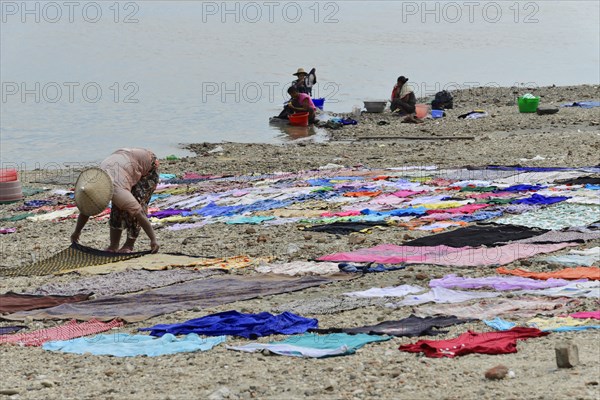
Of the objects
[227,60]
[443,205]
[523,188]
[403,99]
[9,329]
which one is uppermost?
[227,60]

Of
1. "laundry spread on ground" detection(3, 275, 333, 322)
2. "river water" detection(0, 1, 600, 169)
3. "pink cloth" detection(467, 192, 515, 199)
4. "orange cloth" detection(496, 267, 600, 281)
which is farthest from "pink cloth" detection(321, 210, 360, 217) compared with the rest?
"river water" detection(0, 1, 600, 169)

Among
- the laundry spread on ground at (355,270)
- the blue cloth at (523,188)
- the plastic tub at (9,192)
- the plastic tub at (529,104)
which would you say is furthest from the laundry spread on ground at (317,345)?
the plastic tub at (529,104)

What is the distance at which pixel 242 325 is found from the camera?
7027 mm

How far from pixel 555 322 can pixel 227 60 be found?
34.6m

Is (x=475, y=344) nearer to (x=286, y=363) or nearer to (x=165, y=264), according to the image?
(x=286, y=363)

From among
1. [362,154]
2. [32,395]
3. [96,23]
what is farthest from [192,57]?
[32,395]

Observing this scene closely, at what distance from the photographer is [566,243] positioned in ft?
29.4

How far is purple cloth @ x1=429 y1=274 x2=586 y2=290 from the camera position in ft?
25.1

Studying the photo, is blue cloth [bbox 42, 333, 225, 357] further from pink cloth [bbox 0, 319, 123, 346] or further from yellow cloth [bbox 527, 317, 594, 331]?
yellow cloth [bbox 527, 317, 594, 331]

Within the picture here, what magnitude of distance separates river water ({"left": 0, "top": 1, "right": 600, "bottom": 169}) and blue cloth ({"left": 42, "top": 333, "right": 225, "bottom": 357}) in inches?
541

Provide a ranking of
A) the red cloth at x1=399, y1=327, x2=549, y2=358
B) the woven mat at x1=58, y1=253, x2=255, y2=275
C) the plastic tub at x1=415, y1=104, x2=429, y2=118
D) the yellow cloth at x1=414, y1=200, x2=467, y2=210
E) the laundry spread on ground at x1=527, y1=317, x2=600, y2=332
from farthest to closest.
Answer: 1. the plastic tub at x1=415, y1=104, x2=429, y2=118
2. the yellow cloth at x1=414, y1=200, x2=467, y2=210
3. the woven mat at x1=58, y1=253, x2=255, y2=275
4. the laundry spread on ground at x1=527, y1=317, x2=600, y2=332
5. the red cloth at x1=399, y1=327, x2=549, y2=358

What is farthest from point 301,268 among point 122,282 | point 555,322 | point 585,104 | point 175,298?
point 585,104

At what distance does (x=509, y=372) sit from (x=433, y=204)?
5764mm

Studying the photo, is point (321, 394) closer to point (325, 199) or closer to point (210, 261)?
point (210, 261)
